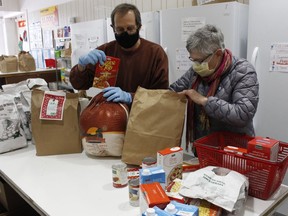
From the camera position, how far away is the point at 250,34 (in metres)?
2.11

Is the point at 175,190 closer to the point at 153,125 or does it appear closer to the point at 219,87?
the point at 153,125

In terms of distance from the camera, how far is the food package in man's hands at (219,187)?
0.95 m

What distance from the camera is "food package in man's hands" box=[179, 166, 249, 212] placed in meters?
0.95

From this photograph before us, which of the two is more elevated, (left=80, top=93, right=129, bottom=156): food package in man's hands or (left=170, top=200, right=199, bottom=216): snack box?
(left=80, top=93, right=129, bottom=156): food package in man's hands

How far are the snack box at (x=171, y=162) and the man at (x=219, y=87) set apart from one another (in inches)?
10.0

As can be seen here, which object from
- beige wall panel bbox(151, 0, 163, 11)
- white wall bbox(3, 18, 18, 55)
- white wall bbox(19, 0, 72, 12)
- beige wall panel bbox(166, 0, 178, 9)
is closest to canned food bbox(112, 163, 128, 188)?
beige wall panel bbox(166, 0, 178, 9)

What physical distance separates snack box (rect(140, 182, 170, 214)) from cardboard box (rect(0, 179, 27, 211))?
1.03 metres

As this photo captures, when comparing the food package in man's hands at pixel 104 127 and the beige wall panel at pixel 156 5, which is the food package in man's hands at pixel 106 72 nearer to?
the food package in man's hands at pixel 104 127

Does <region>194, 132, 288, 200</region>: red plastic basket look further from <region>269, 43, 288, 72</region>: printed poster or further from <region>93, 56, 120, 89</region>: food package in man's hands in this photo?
<region>269, 43, 288, 72</region>: printed poster

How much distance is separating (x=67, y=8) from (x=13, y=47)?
3094mm

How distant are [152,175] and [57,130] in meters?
0.78

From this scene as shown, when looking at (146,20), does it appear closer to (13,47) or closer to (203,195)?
(203,195)

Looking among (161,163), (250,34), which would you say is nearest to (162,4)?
(250,34)

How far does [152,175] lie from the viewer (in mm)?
1042
